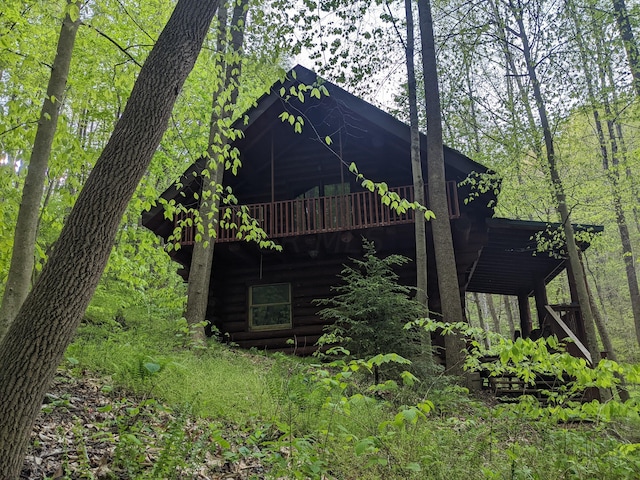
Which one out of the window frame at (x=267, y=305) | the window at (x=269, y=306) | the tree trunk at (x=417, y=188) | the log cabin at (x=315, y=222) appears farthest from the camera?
the window at (x=269, y=306)

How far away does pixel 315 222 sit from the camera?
1253cm

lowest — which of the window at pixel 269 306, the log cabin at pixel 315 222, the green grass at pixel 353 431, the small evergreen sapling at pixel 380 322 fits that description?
the green grass at pixel 353 431

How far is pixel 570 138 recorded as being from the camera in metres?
12.2

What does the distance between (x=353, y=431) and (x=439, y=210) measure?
650 cm

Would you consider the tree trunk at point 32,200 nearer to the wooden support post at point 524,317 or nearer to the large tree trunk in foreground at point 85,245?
the large tree trunk in foreground at point 85,245

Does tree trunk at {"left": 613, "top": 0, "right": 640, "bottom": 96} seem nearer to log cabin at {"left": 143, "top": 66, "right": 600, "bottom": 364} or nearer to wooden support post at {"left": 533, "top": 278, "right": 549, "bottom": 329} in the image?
log cabin at {"left": 143, "top": 66, "right": 600, "bottom": 364}

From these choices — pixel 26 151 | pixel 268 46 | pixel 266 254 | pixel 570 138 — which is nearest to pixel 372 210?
pixel 266 254

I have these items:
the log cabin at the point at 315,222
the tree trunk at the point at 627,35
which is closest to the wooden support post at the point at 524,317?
the log cabin at the point at 315,222

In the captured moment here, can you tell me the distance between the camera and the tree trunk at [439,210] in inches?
383

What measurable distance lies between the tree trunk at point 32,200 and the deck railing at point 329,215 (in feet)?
19.7

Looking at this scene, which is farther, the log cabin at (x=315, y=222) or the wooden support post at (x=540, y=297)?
the wooden support post at (x=540, y=297)

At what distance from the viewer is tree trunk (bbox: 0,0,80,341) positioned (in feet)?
18.3

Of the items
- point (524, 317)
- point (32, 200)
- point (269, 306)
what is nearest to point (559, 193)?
point (269, 306)

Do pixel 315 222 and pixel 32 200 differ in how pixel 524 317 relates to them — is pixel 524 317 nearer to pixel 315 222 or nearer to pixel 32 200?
pixel 315 222
